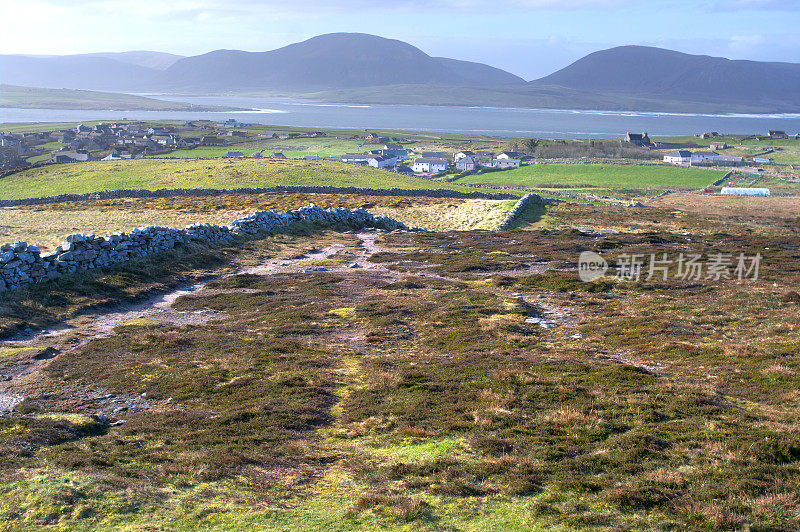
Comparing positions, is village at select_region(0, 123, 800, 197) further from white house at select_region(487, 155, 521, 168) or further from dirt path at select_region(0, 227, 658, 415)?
dirt path at select_region(0, 227, 658, 415)

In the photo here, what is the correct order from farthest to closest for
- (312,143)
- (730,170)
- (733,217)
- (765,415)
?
(312,143) → (730,170) → (733,217) → (765,415)

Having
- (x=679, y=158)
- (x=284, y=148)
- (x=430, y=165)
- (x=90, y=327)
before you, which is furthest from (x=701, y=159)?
(x=90, y=327)

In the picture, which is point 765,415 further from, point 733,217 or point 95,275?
point 733,217

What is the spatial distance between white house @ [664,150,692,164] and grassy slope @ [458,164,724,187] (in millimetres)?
23641

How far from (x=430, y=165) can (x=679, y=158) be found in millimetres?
69457

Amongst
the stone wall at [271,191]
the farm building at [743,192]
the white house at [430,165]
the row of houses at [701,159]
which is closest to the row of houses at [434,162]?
the white house at [430,165]

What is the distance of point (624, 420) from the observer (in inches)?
469

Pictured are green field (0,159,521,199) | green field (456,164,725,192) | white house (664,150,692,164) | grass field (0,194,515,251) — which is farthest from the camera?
white house (664,150,692,164)

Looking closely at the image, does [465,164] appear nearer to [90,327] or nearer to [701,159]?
[701,159]

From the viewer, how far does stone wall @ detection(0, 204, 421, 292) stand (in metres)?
21.9

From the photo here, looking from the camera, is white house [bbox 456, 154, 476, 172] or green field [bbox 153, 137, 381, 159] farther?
green field [bbox 153, 137, 381, 159]

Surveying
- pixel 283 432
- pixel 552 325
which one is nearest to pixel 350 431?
pixel 283 432

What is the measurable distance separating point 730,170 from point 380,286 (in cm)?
13481

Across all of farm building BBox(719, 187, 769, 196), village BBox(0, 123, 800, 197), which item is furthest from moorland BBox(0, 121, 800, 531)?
village BBox(0, 123, 800, 197)
